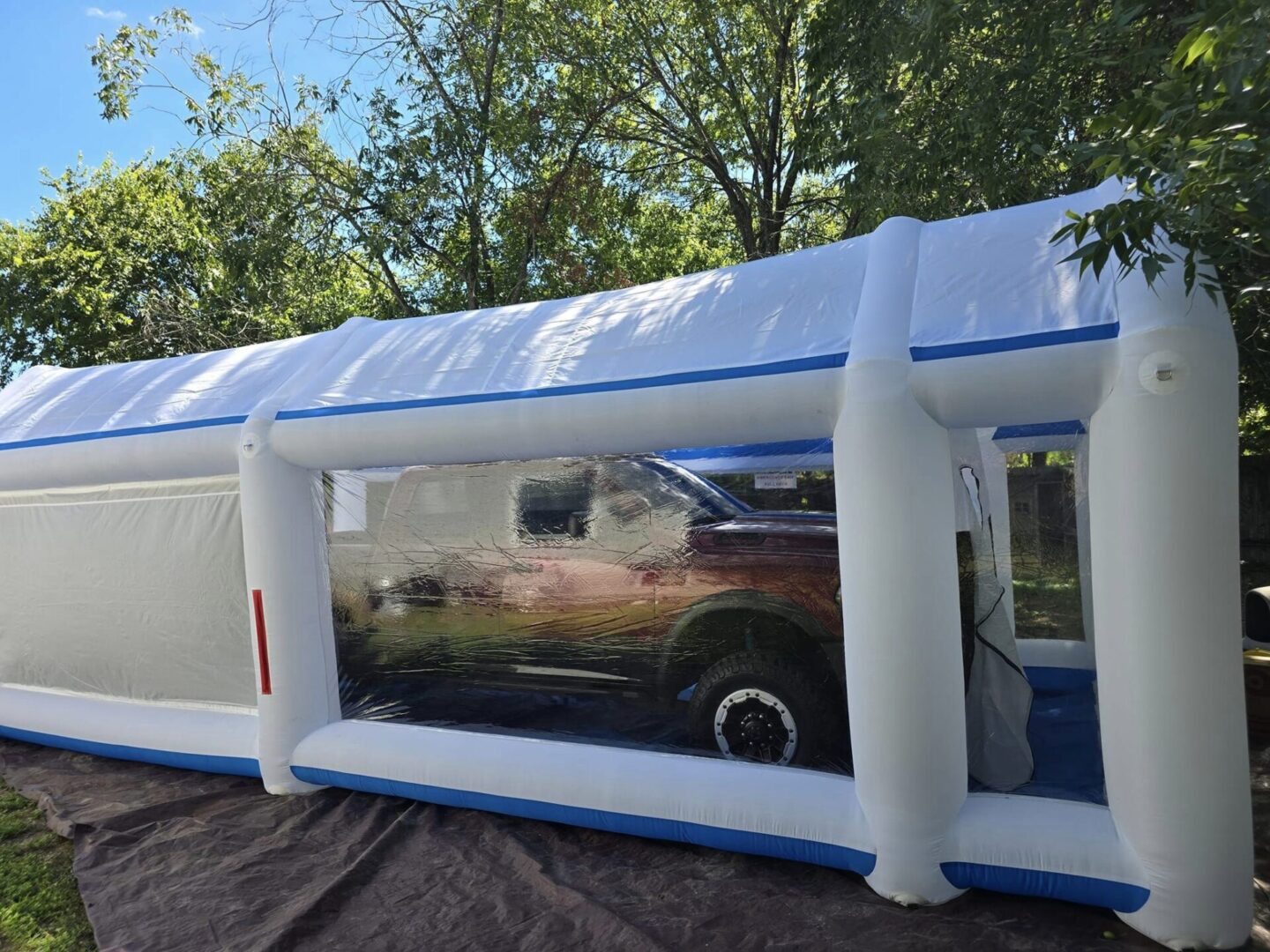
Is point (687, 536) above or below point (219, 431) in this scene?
below

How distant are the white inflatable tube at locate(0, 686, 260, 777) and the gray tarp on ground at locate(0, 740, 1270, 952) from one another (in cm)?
31

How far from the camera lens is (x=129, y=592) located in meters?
5.89

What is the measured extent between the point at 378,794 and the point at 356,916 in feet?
3.80

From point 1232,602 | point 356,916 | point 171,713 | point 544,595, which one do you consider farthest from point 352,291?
point 1232,602

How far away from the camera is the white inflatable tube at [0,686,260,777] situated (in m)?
5.29

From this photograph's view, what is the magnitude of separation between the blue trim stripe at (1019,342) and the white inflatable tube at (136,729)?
4.19 metres

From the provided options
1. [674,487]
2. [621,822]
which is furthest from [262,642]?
[674,487]

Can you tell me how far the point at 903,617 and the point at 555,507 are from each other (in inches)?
76.7

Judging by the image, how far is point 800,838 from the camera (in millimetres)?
3748

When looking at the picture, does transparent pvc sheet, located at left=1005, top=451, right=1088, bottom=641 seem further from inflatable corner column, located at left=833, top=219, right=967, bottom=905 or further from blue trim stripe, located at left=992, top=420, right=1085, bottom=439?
inflatable corner column, located at left=833, top=219, right=967, bottom=905

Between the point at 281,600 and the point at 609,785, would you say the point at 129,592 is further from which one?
the point at 609,785

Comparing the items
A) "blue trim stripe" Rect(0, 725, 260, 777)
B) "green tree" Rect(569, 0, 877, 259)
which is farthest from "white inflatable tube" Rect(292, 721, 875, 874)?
"green tree" Rect(569, 0, 877, 259)

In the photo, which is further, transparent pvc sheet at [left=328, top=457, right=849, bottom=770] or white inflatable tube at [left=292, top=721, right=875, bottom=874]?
transparent pvc sheet at [left=328, top=457, right=849, bottom=770]

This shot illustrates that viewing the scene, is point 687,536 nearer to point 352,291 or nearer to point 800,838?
point 800,838
